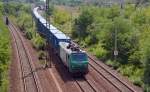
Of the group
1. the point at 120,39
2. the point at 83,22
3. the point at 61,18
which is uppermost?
the point at 83,22

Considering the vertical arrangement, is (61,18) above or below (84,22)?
below

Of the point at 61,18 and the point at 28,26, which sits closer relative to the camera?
the point at 28,26

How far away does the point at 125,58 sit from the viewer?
46.1 meters

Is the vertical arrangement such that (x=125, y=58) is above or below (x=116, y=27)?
below

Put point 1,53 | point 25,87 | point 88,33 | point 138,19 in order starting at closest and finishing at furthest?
point 25,87, point 1,53, point 138,19, point 88,33

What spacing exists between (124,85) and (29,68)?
13.4 m

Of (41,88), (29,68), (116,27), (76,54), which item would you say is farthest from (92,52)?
(41,88)

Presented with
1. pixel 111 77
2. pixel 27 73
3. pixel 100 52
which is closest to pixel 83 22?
pixel 100 52

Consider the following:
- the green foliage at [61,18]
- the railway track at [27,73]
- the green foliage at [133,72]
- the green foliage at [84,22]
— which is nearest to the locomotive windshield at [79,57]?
the railway track at [27,73]

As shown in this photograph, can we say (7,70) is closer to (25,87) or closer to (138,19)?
(25,87)

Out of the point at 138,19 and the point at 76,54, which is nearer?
the point at 76,54

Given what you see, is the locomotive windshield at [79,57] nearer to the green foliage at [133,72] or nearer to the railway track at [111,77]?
the railway track at [111,77]

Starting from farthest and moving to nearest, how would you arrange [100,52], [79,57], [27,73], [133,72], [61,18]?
[61,18] → [100,52] → [27,73] → [133,72] → [79,57]

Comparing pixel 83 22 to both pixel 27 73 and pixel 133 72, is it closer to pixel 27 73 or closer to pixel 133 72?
pixel 27 73
